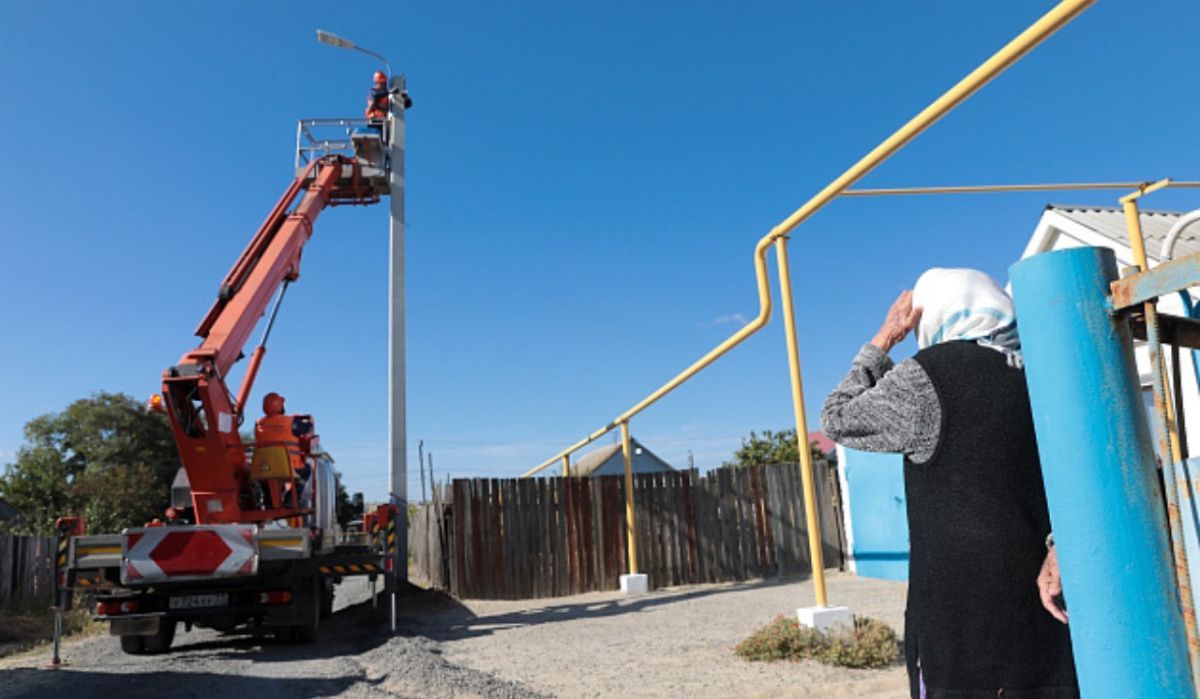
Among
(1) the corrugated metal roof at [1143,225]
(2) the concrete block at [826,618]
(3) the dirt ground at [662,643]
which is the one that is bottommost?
(3) the dirt ground at [662,643]

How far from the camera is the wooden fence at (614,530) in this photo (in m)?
11.3

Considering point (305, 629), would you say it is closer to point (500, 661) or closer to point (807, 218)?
point (500, 661)

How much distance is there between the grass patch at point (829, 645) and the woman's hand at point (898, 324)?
354cm

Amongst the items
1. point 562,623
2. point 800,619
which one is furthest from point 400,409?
point 800,619

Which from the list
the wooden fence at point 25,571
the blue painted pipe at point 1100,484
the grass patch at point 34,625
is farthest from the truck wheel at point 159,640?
the blue painted pipe at point 1100,484

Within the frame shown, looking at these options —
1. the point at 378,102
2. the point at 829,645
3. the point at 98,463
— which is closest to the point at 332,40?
the point at 378,102

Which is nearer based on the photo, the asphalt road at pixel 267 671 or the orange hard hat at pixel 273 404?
the asphalt road at pixel 267 671

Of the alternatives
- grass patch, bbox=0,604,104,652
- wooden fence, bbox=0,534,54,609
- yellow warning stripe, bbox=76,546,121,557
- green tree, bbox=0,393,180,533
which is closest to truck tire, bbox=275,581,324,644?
yellow warning stripe, bbox=76,546,121,557

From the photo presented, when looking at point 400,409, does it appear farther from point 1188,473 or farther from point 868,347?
point 1188,473

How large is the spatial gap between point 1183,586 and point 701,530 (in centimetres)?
1148

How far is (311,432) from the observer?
29.4 ft

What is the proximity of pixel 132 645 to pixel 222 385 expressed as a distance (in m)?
2.56

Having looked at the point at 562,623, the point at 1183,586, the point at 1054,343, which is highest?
the point at 1054,343

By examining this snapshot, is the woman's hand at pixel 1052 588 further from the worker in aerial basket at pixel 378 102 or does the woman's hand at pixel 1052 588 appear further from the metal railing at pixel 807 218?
the worker in aerial basket at pixel 378 102
